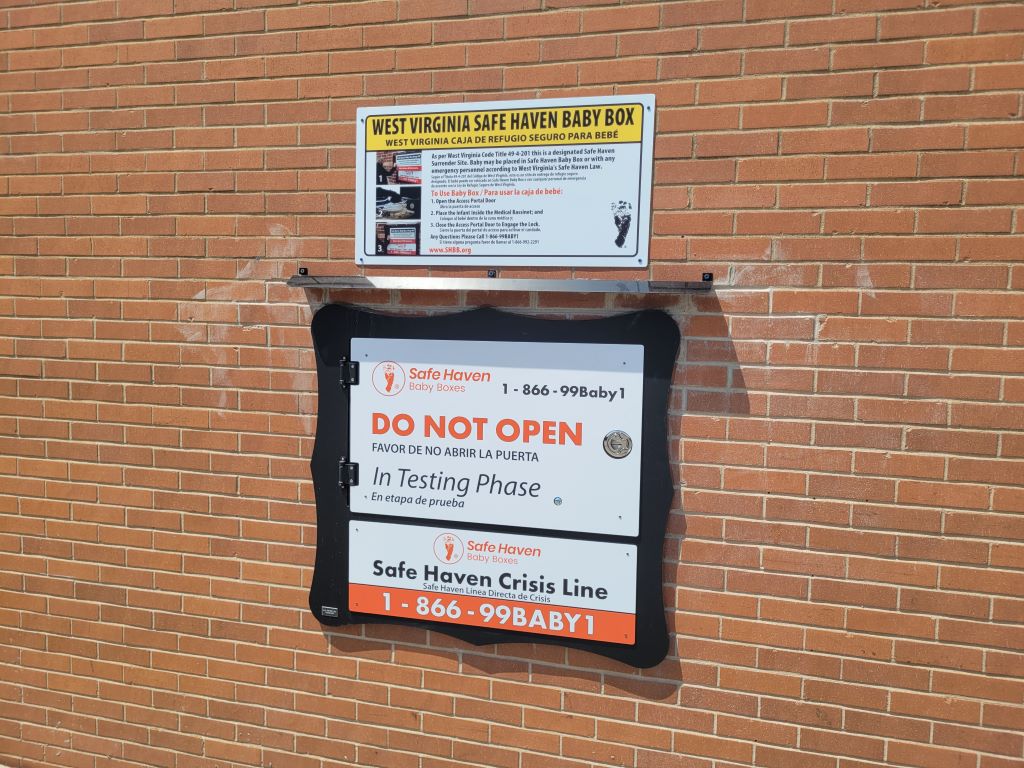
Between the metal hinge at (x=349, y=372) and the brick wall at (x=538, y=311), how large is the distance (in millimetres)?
147

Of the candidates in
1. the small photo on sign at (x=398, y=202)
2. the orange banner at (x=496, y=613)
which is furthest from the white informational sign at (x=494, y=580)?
the small photo on sign at (x=398, y=202)

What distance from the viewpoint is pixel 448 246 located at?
10.1 feet

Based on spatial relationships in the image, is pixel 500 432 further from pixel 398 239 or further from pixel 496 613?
pixel 398 239

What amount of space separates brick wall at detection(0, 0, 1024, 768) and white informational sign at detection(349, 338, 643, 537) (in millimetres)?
193

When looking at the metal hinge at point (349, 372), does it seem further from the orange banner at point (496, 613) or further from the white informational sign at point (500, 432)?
the orange banner at point (496, 613)

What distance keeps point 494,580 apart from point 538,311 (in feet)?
3.33

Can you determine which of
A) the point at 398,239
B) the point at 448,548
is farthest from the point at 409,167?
the point at 448,548

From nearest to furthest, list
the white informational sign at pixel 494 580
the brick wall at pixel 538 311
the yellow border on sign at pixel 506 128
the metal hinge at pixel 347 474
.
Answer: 1. the brick wall at pixel 538 311
2. the yellow border on sign at pixel 506 128
3. the white informational sign at pixel 494 580
4. the metal hinge at pixel 347 474

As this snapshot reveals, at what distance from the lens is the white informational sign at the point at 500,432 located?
2.94 m

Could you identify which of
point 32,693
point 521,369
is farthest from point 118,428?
point 521,369

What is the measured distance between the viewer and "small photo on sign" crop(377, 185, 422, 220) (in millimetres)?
3096

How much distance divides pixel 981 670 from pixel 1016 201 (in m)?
1.51

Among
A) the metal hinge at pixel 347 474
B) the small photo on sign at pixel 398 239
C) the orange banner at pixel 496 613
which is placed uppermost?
the small photo on sign at pixel 398 239

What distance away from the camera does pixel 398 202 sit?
10.2 ft
